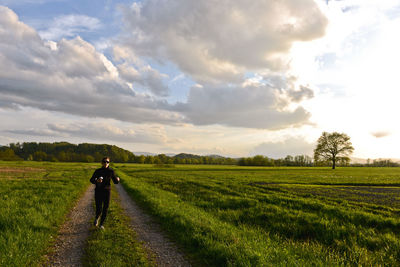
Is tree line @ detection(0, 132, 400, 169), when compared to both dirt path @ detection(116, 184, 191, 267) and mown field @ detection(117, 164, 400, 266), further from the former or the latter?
dirt path @ detection(116, 184, 191, 267)

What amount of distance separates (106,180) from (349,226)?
443 inches

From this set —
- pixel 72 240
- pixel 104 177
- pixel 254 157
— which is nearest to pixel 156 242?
pixel 72 240

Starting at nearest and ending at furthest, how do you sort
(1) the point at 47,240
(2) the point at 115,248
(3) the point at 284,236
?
1. (2) the point at 115,248
2. (1) the point at 47,240
3. (3) the point at 284,236

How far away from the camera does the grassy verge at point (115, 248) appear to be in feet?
19.9

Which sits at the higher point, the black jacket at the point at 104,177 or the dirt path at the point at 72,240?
the black jacket at the point at 104,177

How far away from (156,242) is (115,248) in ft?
4.66

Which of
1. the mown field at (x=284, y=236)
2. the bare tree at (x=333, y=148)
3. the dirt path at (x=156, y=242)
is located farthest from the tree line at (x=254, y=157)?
the dirt path at (x=156, y=242)

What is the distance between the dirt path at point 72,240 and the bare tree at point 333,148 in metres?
89.9

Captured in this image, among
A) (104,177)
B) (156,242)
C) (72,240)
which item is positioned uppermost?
(104,177)

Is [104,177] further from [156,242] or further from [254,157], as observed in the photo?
[254,157]

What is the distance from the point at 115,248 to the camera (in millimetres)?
6996

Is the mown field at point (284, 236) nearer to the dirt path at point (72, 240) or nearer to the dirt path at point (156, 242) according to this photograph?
the dirt path at point (156, 242)

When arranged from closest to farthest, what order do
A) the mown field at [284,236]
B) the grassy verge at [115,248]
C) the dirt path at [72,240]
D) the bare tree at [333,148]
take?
the grassy verge at [115,248], the dirt path at [72,240], the mown field at [284,236], the bare tree at [333,148]

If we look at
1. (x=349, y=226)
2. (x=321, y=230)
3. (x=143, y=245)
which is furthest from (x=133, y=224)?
(x=349, y=226)
